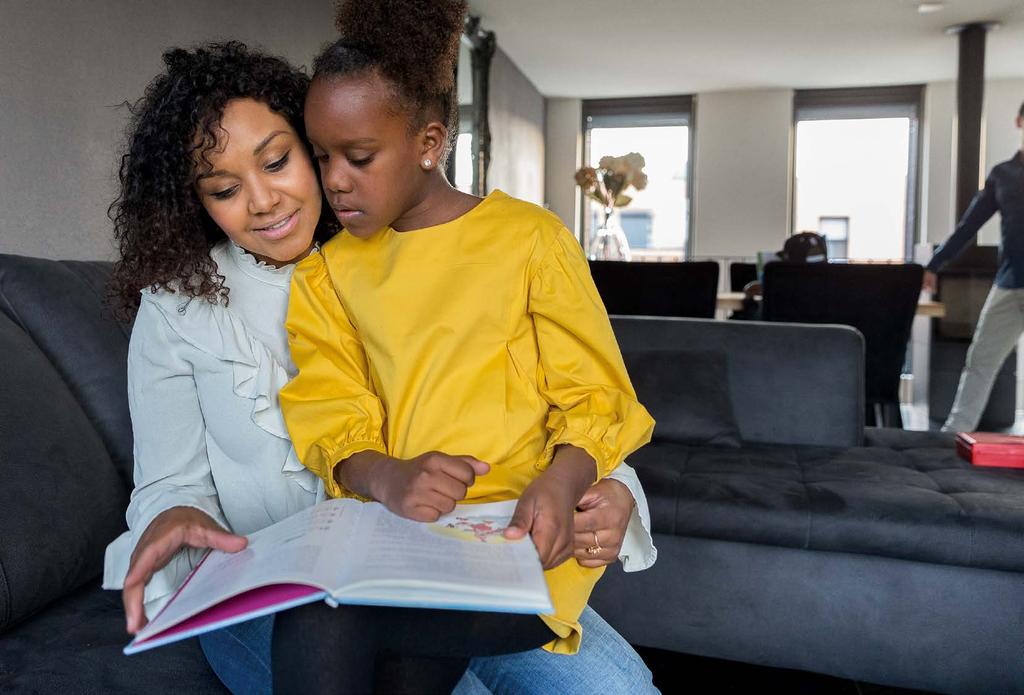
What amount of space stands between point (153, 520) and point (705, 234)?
299 inches

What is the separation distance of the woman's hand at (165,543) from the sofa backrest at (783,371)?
1746 millimetres

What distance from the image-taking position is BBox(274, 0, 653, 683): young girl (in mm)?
864

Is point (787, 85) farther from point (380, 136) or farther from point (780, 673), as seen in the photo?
point (380, 136)

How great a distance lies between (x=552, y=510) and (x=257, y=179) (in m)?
0.49

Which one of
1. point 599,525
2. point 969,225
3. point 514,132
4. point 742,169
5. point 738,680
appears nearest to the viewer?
point 599,525

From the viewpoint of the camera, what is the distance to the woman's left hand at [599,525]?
2.74ft

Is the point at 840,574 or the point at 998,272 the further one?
the point at 998,272

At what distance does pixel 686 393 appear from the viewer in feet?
7.78

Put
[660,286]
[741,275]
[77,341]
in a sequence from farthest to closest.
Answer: [741,275]
[660,286]
[77,341]

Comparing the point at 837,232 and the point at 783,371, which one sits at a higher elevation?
the point at 837,232

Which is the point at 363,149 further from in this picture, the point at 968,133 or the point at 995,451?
the point at 968,133

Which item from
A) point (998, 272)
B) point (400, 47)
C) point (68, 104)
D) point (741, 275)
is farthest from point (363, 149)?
point (741, 275)

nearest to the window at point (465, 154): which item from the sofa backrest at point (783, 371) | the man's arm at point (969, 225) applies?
the man's arm at point (969, 225)

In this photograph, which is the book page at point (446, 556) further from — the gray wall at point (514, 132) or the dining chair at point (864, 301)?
the gray wall at point (514, 132)
